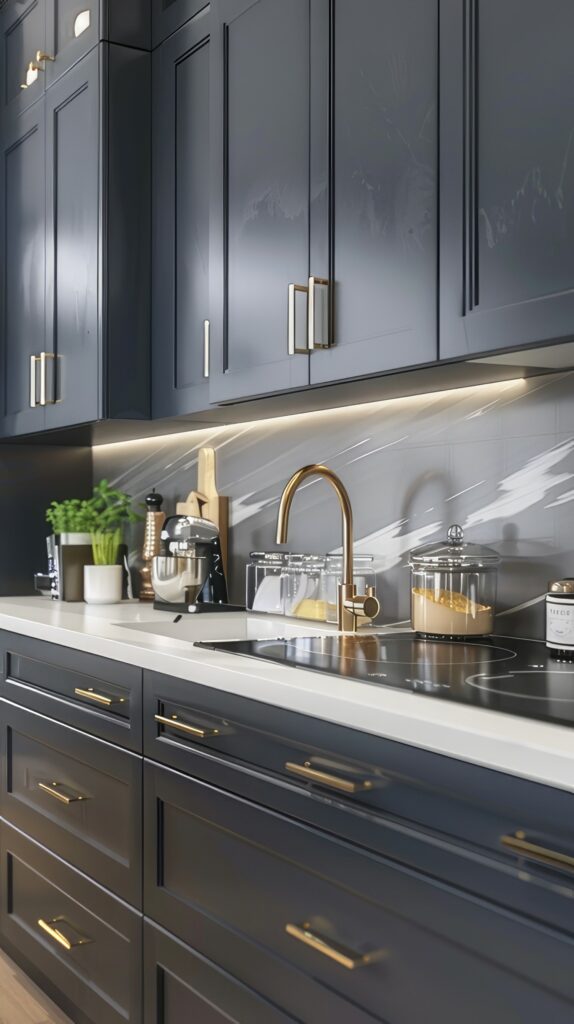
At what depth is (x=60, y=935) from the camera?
7.77 ft

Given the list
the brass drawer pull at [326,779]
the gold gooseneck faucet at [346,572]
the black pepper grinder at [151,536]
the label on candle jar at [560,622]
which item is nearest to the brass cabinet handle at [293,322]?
the gold gooseneck faucet at [346,572]

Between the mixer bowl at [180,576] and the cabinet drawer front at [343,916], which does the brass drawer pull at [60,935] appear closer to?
the cabinet drawer front at [343,916]

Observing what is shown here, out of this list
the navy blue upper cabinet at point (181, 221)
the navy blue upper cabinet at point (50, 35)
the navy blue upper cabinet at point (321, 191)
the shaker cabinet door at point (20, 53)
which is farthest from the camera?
the shaker cabinet door at point (20, 53)

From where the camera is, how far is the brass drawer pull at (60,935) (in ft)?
7.45

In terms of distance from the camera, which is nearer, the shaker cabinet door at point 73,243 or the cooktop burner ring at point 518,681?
the cooktop burner ring at point 518,681

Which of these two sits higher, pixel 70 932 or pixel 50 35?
pixel 50 35

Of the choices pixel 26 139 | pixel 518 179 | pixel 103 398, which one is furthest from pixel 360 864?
pixel 26 139

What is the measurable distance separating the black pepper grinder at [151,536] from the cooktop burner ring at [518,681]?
1729 millimetres

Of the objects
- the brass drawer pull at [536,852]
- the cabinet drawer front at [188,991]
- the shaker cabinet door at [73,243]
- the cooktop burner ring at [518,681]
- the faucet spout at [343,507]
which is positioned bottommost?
the cabinet drawer front at [188,991]

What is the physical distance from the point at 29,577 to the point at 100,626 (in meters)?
1.33

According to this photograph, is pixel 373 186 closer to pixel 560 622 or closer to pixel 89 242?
pixel 560 622

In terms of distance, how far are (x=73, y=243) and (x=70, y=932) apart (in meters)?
1.87

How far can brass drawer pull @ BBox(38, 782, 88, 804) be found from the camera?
2.32 m

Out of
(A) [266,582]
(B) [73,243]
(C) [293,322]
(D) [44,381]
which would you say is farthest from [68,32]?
(A) [266,582]
